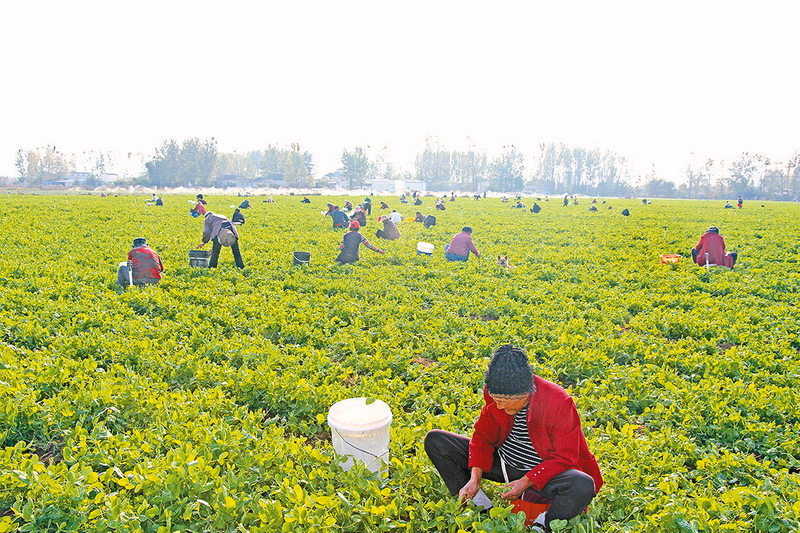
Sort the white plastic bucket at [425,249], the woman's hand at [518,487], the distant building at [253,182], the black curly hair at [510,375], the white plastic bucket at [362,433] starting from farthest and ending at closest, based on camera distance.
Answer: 1. the distant building at [253,182]
2. the white plastic bucket at [425,249]
3. the white plastic bucket at [362,433]
4. the woman's hand at [518,487]
5. the black curly hair at [510,375]

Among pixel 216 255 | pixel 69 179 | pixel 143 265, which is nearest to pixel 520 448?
pixel 143 265

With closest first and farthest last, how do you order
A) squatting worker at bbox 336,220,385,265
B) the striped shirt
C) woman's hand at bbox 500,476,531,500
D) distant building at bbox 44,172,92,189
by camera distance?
woman's hand at bbox 500,476,531,500 → the striped shirt → squatting worker at bbox 336,220,385,265 → distant building at bbox 44,172,92,189

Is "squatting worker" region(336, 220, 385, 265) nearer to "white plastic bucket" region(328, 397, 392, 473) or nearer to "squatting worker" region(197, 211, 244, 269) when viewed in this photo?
"squatting worker" region(197, 211, 244, 269)

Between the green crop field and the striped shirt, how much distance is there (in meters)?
0.36

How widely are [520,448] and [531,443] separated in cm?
13

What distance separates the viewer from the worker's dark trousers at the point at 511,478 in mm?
3219

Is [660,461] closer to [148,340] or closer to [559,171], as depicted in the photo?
[148,340]

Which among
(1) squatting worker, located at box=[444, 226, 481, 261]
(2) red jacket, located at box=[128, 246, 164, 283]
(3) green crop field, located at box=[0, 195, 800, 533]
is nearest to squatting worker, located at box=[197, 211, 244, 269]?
(3) green crop field, located at box=[0, 195, 800, 533]

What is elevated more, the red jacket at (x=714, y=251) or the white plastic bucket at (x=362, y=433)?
the red jacket at (x=714, y=251)

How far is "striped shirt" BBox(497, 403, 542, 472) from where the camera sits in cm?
350

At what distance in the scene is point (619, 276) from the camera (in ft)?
39.9

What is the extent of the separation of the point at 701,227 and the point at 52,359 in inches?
1125

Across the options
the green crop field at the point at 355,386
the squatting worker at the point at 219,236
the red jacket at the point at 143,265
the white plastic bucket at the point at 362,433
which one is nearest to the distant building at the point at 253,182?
the squatting worker at the point at 219,236

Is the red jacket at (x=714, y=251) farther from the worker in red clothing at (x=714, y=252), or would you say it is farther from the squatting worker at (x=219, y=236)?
the squatting worker at (x=219, y=236)
